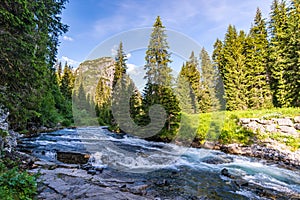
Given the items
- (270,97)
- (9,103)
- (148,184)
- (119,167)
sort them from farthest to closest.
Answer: (270,97) < (119,167) < (148,184) < (9,103)

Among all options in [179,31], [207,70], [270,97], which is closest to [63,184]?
[179,31]

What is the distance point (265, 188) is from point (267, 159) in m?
5.45

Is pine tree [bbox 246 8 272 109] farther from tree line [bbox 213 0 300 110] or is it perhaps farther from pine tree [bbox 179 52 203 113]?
pine tree [bbox 179 52 203 113]

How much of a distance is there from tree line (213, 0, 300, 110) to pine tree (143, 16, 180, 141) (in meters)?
11.7

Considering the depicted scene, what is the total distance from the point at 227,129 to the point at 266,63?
17693 millimetres

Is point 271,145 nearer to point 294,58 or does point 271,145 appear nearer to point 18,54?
point 18,54

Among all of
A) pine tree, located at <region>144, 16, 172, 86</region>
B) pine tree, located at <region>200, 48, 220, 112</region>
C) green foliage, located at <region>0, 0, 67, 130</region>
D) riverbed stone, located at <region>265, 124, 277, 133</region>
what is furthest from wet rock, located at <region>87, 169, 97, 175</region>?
pine tree, located at <region>200, 48, 220, 112</region>

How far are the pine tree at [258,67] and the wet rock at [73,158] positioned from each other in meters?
24.1

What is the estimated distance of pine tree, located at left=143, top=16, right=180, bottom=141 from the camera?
62.7ft

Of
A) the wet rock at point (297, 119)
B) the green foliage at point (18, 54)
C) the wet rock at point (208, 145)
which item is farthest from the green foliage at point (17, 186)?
the wet rock at point (297, 119)

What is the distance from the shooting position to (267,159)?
436 inches

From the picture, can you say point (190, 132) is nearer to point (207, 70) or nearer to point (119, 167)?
point (119, 167)

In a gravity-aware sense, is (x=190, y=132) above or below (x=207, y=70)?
below

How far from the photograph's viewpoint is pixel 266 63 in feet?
88.2
